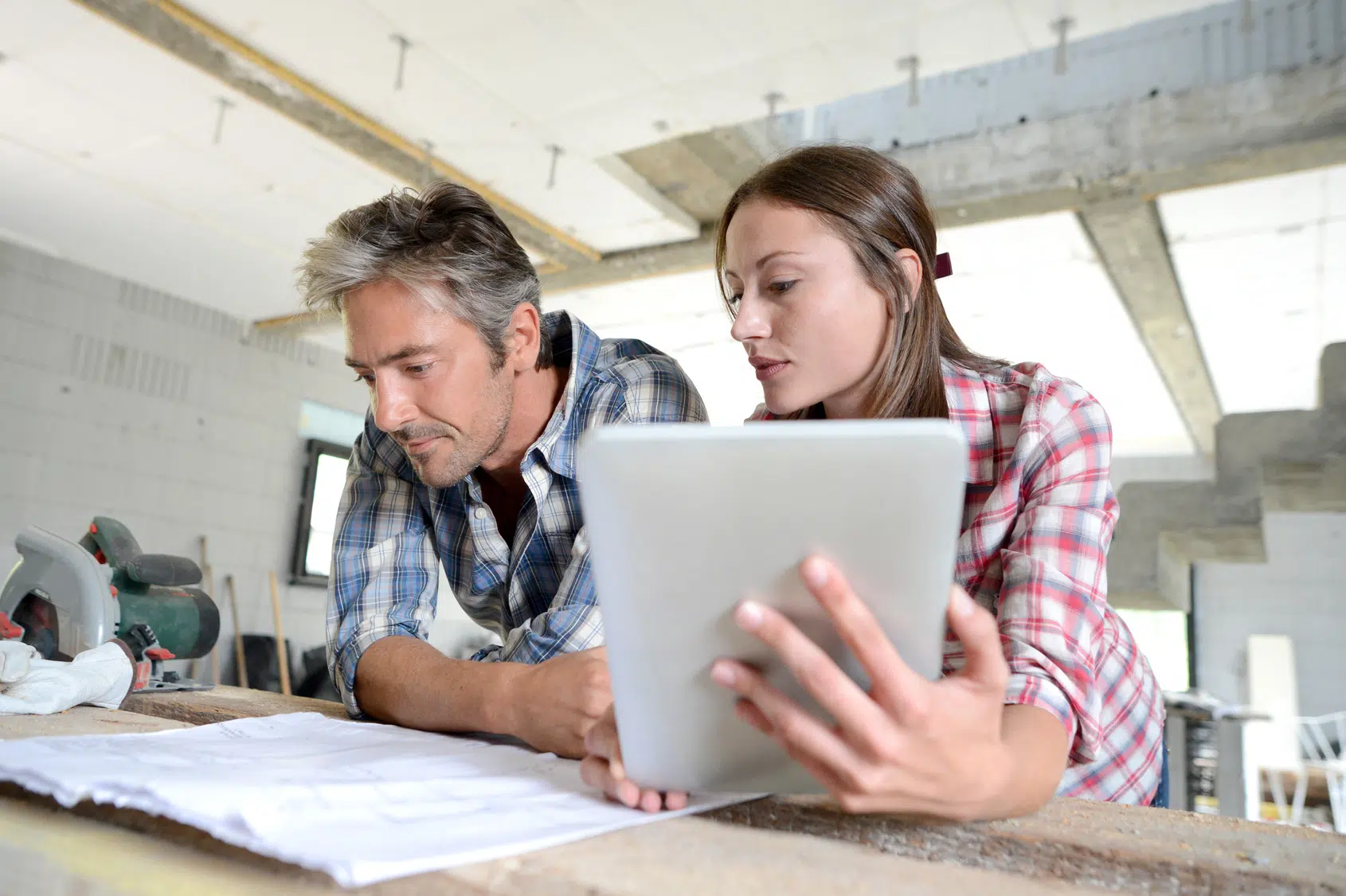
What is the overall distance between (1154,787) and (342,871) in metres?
0.92

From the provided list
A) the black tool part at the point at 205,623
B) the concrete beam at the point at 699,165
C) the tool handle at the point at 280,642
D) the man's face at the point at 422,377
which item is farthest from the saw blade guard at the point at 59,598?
the tool handle at the point at 280,642

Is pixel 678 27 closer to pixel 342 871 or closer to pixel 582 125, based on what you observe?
pixel 582 125

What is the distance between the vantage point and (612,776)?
0.61 m

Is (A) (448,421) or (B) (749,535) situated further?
(A) (448,421)

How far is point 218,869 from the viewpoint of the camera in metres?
0.44

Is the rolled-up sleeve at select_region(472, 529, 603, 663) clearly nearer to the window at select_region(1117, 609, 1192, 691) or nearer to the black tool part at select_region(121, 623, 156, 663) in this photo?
the black tool part at select_region(121, 623, 156, 663)

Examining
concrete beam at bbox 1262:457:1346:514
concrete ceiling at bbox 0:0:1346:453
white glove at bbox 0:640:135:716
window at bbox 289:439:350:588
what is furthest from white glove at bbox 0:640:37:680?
concrete beam at bbox 1262:457:1346:514

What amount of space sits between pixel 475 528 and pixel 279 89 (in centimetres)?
292

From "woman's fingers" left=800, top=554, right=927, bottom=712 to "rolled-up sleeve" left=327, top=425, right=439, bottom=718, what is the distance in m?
0.83

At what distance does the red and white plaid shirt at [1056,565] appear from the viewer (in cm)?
75

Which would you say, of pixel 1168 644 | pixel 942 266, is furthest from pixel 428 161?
pixel 1168 644

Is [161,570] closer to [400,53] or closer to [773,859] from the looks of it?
[773,859]

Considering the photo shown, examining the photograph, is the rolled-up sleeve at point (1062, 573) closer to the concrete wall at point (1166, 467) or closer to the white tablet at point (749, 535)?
the white tablet at point (749, 535)

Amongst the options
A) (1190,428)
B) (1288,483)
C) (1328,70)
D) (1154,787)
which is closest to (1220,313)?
(1288,483)
